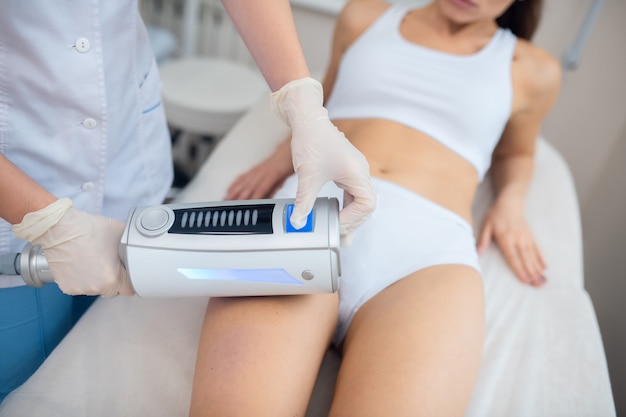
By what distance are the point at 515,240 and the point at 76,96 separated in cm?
101

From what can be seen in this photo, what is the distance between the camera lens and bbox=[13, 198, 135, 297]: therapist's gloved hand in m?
0.71

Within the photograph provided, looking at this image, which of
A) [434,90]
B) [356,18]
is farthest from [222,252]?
[356,18]

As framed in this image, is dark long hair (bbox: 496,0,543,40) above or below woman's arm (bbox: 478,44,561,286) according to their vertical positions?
above

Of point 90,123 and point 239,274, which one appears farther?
point 90,123

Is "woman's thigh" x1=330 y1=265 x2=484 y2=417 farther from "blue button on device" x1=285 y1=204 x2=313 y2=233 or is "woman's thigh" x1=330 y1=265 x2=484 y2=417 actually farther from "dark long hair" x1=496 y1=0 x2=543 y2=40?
"dark long hair" x1=496 y1=0 x2=543 y2=40

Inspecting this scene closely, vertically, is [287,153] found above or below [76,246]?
below

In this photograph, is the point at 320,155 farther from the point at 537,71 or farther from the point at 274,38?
the point at 537,71

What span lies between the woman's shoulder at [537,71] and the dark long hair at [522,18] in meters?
0.11

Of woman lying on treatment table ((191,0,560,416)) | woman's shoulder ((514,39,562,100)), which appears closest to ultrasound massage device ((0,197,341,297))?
woman lying on treatment table ((191,0,560,416))

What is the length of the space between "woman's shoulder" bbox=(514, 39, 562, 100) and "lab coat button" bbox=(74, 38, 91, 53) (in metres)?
0.99

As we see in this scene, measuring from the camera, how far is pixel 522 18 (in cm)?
136

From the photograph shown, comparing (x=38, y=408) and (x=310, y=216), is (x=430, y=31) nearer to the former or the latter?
(x=310, y=216)

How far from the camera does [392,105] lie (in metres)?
1.23

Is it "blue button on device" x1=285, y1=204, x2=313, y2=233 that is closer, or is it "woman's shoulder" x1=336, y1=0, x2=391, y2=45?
"blue button on device" x1=285, y1=204, x2=313, y2=233
